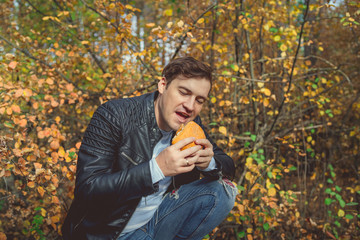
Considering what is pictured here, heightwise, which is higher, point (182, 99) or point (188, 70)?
point (188, 70)

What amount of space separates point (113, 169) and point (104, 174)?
0.25m

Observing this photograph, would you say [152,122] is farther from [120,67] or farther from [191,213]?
Answer: [120,67]

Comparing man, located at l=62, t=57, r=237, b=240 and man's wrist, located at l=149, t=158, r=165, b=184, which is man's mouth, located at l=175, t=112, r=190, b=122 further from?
man's wrist, located at l=149, t=158, r=165, b=184

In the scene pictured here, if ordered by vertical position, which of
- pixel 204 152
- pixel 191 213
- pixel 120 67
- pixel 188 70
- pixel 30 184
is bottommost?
pixel 191 213

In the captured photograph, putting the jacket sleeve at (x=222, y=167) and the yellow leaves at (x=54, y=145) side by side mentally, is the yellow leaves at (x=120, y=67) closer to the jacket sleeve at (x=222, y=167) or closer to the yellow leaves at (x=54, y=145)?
the yellow leaves at (x=54, y=145)

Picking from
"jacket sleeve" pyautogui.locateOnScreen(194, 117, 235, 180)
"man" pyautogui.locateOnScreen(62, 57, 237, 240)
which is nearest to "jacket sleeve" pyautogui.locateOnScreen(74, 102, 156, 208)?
"man" pyautogui.locateOnScreen(62, 57, 237, 240)

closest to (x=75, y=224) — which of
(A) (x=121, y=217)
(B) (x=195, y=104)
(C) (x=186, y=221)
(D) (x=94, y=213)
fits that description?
(D) (x=94, y=213)

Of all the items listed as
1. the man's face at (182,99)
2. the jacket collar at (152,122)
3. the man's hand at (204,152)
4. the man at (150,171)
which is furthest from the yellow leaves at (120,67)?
the man's hand at (204,152)

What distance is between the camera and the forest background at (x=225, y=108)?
278 cm

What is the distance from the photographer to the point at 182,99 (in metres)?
1.88

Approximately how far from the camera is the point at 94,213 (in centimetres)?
173

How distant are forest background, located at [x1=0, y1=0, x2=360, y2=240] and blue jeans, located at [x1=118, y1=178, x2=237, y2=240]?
0.69 m

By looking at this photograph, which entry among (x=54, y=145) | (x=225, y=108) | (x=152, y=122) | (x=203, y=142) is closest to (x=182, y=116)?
(x=152, y=122)

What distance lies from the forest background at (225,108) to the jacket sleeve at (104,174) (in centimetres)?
75
